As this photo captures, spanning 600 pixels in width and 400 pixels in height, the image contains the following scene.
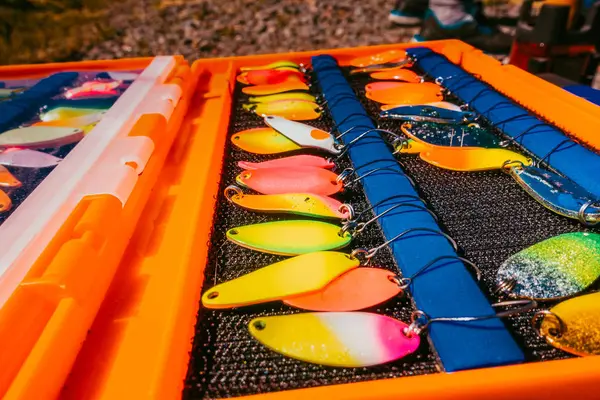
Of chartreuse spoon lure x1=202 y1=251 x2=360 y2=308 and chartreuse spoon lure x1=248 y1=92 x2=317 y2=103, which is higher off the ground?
chartreuse spoon lure x1=202 y1=251 x2=360 y2=308

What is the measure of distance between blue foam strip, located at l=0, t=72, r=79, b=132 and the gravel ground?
144 centimetres

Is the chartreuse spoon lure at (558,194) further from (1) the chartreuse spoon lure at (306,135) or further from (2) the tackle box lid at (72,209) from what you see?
(2) the tackle box lid at (72,209)

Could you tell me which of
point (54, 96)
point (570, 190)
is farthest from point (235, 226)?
point (54, 96)

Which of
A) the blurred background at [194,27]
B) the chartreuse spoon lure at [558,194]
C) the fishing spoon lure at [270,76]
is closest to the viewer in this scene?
the chartreuse spoon lure at [558,194]

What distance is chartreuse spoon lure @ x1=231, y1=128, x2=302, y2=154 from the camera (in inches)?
35.4

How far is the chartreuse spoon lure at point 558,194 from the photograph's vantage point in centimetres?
65

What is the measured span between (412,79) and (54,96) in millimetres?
893

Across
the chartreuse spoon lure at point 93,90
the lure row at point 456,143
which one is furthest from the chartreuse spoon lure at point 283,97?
the chartreuse spoon lure at point 93,90

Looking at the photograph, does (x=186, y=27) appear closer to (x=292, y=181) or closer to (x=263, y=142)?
(x=263, y=142)

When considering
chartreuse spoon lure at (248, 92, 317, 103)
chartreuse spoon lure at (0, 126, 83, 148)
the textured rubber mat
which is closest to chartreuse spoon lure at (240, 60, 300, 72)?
chartreuse spoon lure at (248, 92, 317, 103)

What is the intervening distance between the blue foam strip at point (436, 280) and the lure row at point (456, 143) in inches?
3.6

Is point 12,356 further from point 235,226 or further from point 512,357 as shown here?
point 512,357

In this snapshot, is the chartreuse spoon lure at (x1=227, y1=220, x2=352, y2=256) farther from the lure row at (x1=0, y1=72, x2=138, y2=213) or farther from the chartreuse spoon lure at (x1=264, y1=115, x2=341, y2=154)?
the lure row at (x1=0, y1=72, x2=138, y2=213)

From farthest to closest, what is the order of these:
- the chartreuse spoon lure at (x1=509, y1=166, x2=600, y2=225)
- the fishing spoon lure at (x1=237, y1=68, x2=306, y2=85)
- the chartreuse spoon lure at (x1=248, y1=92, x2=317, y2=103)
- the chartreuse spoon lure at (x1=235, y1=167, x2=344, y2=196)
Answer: the fishing spoon lure at (x1=237, y1=68, x2=306, y2=85) → the chartreuse spoon lure at (x1=248, y1=92, x2=317, y2=103) → the chartreuse spoon lure at (x1=235, y1=167, x2=344, y2=196) → the chartreuse spoon lure at (x1=509, y1=166, x2=600, y2=225)
